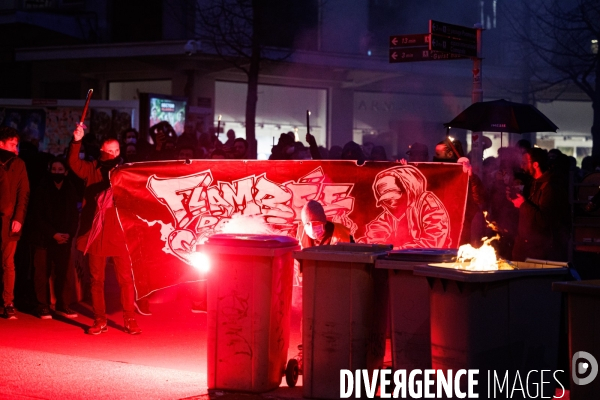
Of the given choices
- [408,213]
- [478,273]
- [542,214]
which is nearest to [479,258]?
[478,273]

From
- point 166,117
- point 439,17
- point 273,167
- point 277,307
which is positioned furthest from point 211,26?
point 277,307

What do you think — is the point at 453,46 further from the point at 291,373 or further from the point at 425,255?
the point at 291,373

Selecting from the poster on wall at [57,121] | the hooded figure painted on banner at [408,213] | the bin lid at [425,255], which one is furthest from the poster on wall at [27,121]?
the bin lid at [425,255]

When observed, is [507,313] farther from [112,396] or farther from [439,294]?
[112,396]

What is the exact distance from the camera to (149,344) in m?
8.89

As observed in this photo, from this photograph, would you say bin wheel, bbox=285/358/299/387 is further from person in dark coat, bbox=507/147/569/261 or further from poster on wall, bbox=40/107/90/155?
poster on wall, bbox=40/107/90/155

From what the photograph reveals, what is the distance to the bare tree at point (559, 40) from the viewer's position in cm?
2286

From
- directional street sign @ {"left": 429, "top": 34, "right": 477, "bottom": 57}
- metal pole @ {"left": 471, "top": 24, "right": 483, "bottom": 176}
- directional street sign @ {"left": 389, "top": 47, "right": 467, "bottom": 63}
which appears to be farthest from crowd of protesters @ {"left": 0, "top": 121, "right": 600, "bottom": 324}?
directional street sign @ {"left": 389, "top": 47, "right": 467, "bottom": 63}

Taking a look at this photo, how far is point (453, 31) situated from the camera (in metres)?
11.1

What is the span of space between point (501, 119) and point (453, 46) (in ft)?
3.92

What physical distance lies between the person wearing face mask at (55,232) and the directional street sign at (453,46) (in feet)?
14.5

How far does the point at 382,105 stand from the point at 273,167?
18.1 meters

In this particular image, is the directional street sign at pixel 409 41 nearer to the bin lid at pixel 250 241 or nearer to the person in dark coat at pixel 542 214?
the person in dark coat at pixel 542 214

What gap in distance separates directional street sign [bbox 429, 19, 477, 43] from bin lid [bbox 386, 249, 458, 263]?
15.0 ft
